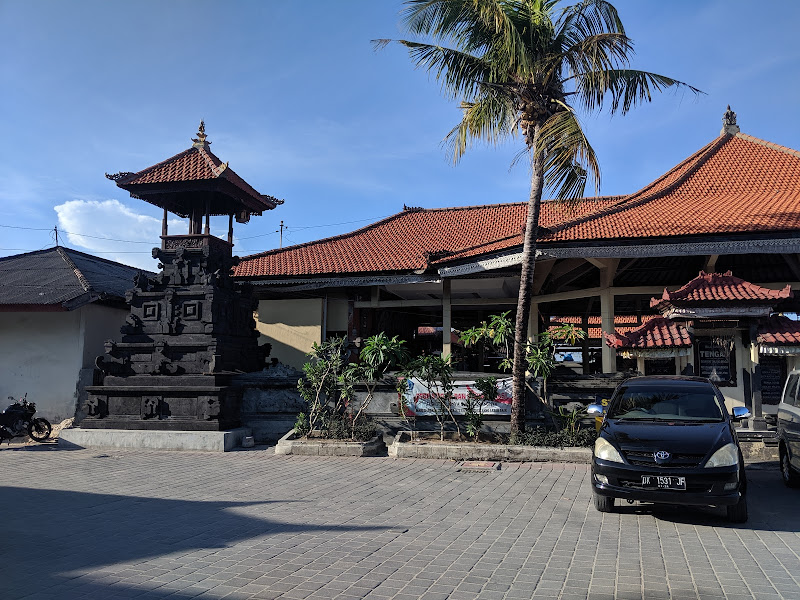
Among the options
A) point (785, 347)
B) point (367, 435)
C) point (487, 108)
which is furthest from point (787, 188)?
point (367, 435)

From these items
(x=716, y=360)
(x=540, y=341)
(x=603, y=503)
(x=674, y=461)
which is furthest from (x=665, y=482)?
(x=716, y=360)

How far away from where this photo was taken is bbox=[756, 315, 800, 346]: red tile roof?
11.0m

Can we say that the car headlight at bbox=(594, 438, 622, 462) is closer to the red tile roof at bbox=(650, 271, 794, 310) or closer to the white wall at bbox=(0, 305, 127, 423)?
the red tile roof at bbox=(650, 271, 794, 310)

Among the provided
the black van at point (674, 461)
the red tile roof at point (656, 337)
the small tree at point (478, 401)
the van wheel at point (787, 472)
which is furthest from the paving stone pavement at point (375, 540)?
the red tile roof at point (656, 337)

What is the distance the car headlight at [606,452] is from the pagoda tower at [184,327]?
8.96 meters

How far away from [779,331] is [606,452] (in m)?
6.28

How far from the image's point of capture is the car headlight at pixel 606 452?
6.96 metres

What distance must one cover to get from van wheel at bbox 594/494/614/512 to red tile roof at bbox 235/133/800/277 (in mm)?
6983

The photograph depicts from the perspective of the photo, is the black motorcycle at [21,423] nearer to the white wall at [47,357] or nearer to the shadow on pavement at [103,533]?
the white wall at [47,357]

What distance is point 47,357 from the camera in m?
16.8

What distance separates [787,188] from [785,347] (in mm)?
5991

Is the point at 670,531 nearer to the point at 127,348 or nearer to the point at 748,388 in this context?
the point at 748,388

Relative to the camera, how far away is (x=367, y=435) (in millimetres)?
12703

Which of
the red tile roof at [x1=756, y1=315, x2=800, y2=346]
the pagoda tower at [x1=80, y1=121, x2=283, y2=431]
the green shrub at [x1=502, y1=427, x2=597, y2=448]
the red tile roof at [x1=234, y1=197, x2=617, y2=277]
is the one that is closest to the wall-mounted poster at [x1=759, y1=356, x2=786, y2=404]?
the red tile roof at [x1=756, y1=315, x2=800, y2=346]
